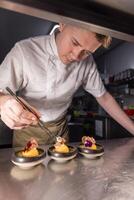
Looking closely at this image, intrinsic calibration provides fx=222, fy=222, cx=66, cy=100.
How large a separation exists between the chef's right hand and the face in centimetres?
40

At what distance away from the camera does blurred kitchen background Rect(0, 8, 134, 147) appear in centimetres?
168

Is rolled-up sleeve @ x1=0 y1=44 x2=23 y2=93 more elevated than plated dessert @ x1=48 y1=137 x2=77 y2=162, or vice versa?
rolled-up sleeve @ x1=0 y1=44 x2=23 y2=93

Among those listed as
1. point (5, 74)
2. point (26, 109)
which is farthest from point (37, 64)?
point (26, 109)

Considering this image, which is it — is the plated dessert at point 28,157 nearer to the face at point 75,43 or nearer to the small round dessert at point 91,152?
the small round dessert at point 91,152

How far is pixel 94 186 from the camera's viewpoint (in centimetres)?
67

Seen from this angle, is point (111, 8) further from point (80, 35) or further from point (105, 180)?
point (105, 180)

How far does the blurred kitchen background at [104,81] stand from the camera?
168 cm

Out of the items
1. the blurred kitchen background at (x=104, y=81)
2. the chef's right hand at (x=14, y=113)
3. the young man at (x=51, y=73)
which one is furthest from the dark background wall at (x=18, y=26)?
the chef's right hand at (x=14, y=113)

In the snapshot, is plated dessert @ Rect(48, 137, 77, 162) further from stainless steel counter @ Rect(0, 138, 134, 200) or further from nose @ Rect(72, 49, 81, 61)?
nose @ Rect(72, 49, 81, 61)

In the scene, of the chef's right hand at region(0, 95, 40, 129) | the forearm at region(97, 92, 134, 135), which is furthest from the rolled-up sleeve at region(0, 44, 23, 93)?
the forearm at region(97, 92, 134, 135)

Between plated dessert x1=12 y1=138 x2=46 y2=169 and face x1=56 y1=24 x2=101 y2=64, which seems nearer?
plated dessert x1=12 y1=138 x2=46 y2=169

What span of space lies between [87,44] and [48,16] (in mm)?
444

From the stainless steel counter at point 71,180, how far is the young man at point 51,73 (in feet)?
0.93

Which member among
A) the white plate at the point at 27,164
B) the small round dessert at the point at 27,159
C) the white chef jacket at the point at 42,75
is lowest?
the white plate at the point at 27,164
